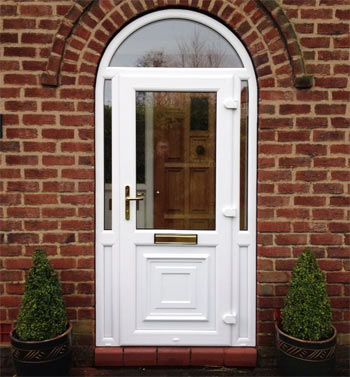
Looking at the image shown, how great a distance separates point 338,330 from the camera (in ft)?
12.3

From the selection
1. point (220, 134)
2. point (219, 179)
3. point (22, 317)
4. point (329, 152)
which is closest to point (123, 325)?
point (22, 317)

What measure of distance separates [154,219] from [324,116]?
154 cm

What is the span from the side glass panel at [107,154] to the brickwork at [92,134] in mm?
123

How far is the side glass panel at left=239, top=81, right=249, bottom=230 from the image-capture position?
3654mm

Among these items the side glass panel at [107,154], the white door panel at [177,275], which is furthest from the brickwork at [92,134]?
the white door panel at [177,275]

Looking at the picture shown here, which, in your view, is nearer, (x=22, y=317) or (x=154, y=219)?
(x=22, y=317)

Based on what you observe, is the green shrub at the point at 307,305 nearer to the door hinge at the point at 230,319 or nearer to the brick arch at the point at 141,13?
the door hinge at the point at 230,319

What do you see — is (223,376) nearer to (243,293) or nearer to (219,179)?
(243,293)

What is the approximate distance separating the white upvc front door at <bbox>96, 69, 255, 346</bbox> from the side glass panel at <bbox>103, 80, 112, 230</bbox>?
0.04 meters

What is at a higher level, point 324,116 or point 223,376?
point 324,116

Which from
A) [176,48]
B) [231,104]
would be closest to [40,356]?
[231,104]

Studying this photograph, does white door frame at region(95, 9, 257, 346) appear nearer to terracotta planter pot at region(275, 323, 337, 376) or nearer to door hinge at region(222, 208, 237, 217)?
door hinge at region(222, 208, 237, 217)

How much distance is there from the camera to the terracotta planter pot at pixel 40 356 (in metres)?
3.25

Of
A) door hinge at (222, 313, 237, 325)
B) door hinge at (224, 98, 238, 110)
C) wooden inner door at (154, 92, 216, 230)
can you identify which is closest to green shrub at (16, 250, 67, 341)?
wooden inner door at (154, 92, 216, 230)
